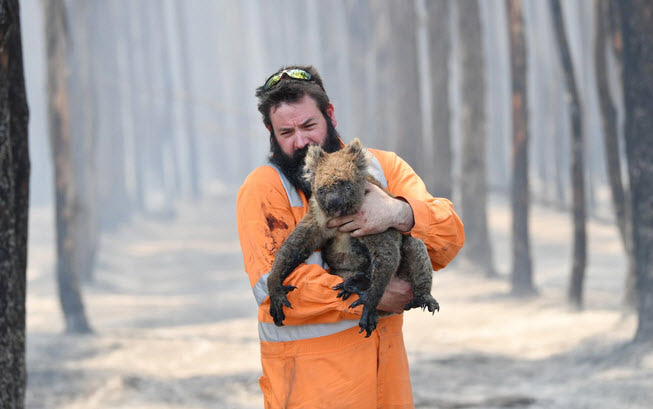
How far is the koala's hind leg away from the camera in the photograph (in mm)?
2807

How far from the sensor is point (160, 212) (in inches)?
1348

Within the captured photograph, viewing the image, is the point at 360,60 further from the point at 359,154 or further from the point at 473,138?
the point at 359,154

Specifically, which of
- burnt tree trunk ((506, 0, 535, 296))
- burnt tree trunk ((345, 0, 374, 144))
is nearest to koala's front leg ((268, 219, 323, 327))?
burnt tree trunk ((506, 0, 535, 296))

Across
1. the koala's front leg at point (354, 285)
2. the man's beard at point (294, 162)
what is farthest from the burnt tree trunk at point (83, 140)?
the koala's front leg at point (354, 285)

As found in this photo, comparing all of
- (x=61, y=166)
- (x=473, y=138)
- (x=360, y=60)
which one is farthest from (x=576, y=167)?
(x=360, y=60)

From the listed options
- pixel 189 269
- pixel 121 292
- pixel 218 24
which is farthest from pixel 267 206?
pixel 218 24

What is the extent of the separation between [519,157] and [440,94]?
383cm

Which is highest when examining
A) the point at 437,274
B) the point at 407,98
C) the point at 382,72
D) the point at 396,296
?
the point at 382,72

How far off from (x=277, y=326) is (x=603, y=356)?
21.5 ft

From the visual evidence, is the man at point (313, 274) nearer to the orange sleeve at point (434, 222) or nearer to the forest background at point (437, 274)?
the orange sleeve at point (434, 222)

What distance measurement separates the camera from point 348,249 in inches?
114

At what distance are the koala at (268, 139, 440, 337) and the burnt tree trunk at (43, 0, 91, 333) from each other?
374 inches

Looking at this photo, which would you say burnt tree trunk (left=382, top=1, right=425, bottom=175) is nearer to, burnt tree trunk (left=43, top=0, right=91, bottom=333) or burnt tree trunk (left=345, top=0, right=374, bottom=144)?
burnt tree trunk (left=345, top=0, right=374, bottom=144)

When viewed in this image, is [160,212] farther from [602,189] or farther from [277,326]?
[277,326]
